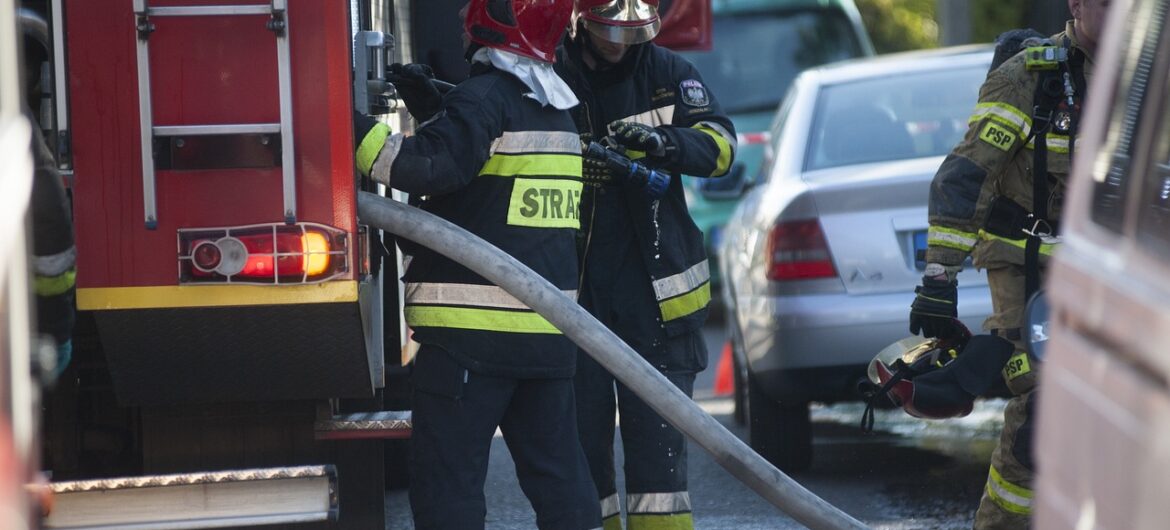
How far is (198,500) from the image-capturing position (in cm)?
388

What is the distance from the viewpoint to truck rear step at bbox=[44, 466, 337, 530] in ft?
12.4

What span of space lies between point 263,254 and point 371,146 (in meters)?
0.38

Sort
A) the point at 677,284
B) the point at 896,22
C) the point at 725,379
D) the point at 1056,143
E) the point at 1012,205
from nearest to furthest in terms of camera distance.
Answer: the point at 1056,143, the point at 1012,205, the point at 677,284, the point at 725,379, the point at 896,22

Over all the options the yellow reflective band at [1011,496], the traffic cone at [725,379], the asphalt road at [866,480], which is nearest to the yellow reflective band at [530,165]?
the yellow reflective band at [1011,496]

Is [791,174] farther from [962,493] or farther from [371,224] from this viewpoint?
[371,224]

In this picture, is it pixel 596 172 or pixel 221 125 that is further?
pixel 596 172

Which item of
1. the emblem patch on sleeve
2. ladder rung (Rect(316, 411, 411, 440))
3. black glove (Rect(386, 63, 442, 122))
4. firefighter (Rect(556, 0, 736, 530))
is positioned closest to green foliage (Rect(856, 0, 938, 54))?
the emblem patch on sleeve

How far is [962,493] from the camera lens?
637cm

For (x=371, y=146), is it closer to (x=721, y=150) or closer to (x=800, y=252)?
(x=721, y=150)

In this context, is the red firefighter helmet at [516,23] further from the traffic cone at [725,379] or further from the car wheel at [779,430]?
the traffic cone at [725,379]

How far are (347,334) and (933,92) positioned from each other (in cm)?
374

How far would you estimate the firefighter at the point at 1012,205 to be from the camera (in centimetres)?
459

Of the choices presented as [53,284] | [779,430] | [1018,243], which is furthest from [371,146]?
[779,430]

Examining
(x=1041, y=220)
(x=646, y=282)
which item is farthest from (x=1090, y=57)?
(x=646, y=282)
